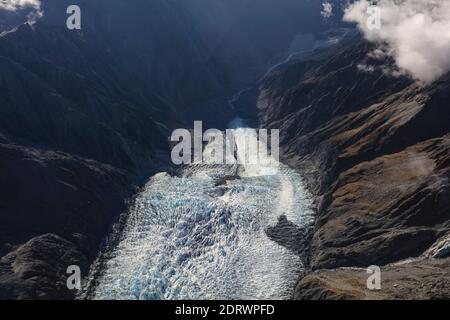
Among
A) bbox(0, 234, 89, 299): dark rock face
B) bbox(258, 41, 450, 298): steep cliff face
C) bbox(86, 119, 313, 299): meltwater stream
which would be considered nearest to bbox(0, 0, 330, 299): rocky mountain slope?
bbox(0, 234, 89, 299): dark rock face

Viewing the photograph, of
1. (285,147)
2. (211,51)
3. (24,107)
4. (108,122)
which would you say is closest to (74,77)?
(108,122)

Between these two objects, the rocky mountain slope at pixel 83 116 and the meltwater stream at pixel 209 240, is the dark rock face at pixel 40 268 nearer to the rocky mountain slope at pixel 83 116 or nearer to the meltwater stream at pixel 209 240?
the rocky mountain slope at pixel 83 116

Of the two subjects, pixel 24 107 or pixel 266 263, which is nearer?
pixel 266 263

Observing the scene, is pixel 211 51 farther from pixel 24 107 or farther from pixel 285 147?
pixel 24 107

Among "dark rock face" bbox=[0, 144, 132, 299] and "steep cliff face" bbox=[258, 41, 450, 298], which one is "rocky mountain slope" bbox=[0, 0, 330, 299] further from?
"steep cliff face" bbox=[258, 41, 450, 298]

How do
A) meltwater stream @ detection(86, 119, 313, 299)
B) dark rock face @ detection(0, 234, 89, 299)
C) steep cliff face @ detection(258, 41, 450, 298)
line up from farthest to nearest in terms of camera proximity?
steep cliff face @ detection(258, 41, 450, 298)
meltwater stream @ detection(86, 119, 313, 299)
dark rock face @ detection(0, 234, 89, 299)

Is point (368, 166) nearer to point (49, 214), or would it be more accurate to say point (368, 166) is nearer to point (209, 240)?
point (209, 240)
